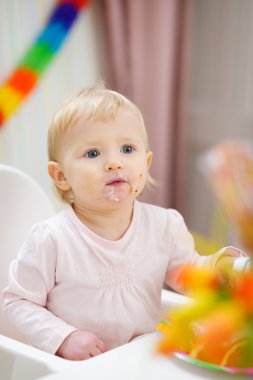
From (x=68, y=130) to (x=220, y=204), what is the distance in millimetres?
456

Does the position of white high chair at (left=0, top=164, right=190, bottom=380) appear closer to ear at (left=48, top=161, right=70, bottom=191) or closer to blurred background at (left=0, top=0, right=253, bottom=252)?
ear at (left=48, top=161, right=70, bottom=191)

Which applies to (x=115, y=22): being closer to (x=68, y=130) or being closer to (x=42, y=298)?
(x=68, y=130)

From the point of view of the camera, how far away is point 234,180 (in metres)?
0.59

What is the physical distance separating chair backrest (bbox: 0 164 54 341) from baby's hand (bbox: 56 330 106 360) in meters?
0.18

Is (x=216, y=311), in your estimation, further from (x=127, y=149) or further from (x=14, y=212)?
(x=14, y=212)

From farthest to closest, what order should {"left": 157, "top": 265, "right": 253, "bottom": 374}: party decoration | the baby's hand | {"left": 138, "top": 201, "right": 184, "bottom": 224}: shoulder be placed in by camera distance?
{"left": 138, "top": 201, "right": 184, "bottom": 224}: shoulder, the baby's hand, {"left": 157, "top": 265, "right": 253, "bottom": 374}: party decoration

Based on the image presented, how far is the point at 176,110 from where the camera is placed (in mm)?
2102

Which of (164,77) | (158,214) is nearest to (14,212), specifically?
(158,214)

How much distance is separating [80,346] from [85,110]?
1.16 ft

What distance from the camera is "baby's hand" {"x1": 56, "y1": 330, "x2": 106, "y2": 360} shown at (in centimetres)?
97

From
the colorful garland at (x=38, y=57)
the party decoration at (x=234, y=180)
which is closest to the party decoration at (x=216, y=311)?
the party decoration at (x=234, y=180)

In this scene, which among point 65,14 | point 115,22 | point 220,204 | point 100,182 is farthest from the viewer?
point 115,22

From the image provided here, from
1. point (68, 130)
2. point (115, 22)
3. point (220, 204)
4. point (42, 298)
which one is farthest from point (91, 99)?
point (115, 22)

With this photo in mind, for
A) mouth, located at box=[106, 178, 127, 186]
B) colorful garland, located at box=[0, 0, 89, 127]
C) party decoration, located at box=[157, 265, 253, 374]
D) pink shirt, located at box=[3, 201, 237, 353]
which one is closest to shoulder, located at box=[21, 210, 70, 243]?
pink shirt, located at box=[3, 201, 237, 353]
